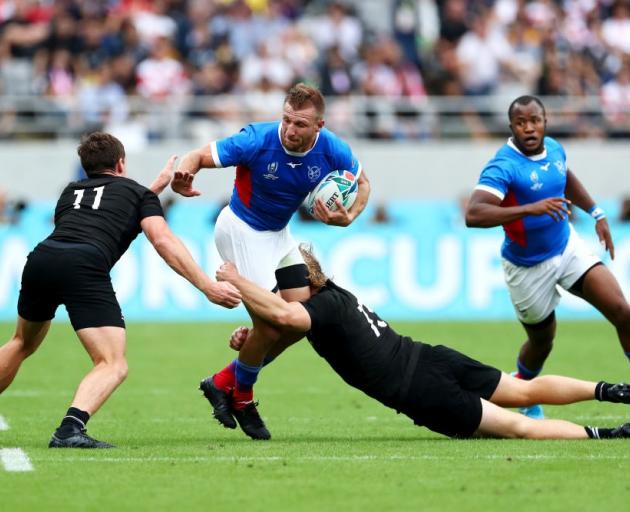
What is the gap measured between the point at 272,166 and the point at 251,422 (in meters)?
1.93

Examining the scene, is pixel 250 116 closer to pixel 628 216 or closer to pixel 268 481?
pixel 628 216

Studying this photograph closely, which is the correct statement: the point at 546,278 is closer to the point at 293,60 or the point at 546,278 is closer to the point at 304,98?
the point at 304,98

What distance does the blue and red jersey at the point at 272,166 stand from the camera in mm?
9664

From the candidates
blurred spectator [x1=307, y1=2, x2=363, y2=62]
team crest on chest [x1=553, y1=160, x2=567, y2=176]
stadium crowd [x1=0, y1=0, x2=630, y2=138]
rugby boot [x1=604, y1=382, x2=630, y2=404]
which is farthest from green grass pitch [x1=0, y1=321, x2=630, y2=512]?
blurred spectator [x1=307, y1=2, x2=363, y2=62]

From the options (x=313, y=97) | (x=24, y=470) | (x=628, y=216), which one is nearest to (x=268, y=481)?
(x=24, y=470)

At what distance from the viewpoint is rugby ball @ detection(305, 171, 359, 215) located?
9680mm

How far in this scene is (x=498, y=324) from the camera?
19.2 meters

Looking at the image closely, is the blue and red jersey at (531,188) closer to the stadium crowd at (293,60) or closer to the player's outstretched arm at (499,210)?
the player's outstretched arm at (499,210)

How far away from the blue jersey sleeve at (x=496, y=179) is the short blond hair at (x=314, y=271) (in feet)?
7.17

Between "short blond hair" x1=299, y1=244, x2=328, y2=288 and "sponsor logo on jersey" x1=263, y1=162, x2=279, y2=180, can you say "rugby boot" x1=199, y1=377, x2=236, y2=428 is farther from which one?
"sponsor logo on jersey" x1=263, y1=162, x2=279, y2=180

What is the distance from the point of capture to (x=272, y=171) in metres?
9.78

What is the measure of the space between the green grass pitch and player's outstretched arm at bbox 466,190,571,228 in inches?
67.0

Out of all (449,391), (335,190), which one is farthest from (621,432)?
(335,190)

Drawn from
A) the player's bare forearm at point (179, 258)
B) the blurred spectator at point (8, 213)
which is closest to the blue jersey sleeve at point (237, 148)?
the player's bare forearm at point (179, 258)
